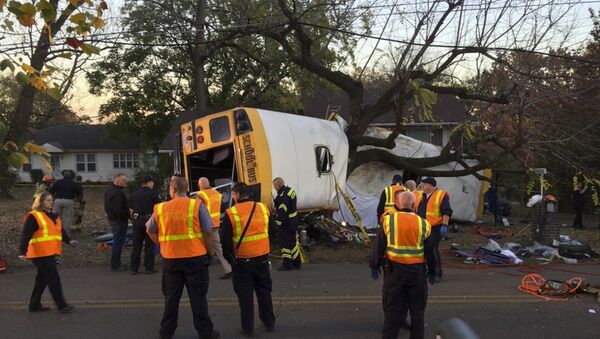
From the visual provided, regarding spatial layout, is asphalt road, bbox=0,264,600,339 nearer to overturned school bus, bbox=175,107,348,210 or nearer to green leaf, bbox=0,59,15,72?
overturned school bus, bbox=175,107,348,210

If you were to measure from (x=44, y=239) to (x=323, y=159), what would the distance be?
673cm

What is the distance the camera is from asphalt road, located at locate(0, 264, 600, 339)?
587 centimetres

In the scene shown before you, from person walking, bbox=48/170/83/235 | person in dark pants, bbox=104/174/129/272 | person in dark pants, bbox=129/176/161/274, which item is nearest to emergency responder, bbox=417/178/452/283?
person in dark pants, bbox=129/176/161/274

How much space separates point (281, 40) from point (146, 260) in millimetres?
7608

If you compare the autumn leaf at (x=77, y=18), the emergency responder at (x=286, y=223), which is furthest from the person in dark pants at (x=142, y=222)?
the autumn leaf at (x=77, y=18)

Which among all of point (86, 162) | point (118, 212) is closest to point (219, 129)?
point (118, 212)

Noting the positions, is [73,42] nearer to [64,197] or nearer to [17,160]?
[17,160]

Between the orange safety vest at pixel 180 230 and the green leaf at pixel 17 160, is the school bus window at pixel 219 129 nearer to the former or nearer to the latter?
the orange safety vest at pixel 180 230

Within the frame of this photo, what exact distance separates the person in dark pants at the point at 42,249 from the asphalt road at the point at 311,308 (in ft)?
0.68

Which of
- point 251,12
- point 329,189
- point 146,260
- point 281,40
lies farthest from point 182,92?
point 146,260

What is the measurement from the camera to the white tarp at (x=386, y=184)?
15258 mm

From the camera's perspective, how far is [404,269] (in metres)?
5.08

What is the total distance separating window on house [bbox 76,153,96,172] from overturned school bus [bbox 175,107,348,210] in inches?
1379

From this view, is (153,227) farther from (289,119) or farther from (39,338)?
(289,119)
